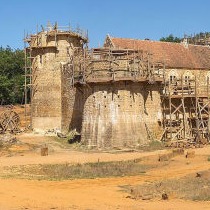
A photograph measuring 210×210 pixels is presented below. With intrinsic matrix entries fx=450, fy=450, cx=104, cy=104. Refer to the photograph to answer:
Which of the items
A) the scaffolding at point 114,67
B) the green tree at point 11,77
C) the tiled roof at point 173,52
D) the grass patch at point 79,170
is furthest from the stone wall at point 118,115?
the green tree at point 11,77

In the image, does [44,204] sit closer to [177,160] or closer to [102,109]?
[177,160]

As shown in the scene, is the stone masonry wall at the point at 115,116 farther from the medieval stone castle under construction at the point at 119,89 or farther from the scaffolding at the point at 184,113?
the scaffolding at the point at 184,113

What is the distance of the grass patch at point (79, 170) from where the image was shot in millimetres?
22830

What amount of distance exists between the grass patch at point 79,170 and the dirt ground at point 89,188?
834mm

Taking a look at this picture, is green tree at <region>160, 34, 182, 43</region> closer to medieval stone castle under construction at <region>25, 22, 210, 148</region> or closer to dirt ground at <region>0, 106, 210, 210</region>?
medieval stone castle under construction at <region>25, 22, 210, 148</region>

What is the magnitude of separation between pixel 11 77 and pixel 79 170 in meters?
46.5

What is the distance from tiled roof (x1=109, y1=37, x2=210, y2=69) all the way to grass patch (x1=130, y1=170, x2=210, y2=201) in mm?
22396

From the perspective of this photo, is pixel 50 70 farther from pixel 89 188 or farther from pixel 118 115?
pixel 89 188

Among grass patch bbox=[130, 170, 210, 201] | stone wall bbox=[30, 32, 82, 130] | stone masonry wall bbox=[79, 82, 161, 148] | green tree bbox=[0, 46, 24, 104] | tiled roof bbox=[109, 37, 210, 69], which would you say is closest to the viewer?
grass patch bbox=[130, 170, 210, 201]

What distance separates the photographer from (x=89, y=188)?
1942 centimetres

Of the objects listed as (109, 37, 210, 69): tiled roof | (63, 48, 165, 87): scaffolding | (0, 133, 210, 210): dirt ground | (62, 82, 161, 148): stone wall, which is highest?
(109, 37, 210, 69): tiled roof

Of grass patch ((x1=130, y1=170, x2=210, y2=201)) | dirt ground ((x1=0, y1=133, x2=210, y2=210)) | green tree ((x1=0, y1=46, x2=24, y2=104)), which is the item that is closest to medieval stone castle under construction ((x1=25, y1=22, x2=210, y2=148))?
dirt ground ((x1=0, y1=133, x2=210, y2=210))

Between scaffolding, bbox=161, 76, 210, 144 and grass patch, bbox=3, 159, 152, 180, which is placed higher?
scaffolding, bbox=161, 76, 210, 144

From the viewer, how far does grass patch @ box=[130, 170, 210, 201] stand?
56.7ft
